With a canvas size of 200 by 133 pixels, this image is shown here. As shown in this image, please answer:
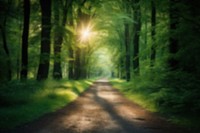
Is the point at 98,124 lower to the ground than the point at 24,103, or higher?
lower

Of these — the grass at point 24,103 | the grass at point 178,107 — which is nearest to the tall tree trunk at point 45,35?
the grass at point 24,103

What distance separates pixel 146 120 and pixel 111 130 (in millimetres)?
2453

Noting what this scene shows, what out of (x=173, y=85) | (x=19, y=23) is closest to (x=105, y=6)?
(x=19, y=23)

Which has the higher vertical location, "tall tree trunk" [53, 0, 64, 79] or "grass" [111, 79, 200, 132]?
"tall tree trunk" [53, 0, 64, 79]

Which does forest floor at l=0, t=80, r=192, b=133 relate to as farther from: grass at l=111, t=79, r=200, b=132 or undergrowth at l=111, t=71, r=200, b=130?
undergrowth at l=111, t=71, r=200, b=130

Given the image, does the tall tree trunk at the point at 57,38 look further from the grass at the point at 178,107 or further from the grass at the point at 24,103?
the grass at the point at 178,107

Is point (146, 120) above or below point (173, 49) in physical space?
below

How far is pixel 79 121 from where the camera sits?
30.6ft

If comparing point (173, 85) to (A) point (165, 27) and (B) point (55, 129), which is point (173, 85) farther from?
(B) point (55, 129)

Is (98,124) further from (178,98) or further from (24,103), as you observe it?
(24,103)

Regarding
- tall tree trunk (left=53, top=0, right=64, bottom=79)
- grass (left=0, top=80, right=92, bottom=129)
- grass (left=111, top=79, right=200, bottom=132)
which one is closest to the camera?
grass (left=0, top=80, right=92, bottom=129)

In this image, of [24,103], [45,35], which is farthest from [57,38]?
[24,103]

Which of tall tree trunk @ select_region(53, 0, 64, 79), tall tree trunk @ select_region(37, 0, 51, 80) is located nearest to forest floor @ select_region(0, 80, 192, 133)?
tall tree trunk @ select_region(53, 0, 64, 79)

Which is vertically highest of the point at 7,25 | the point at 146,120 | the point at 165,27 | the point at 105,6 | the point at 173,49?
the point at 105,6
